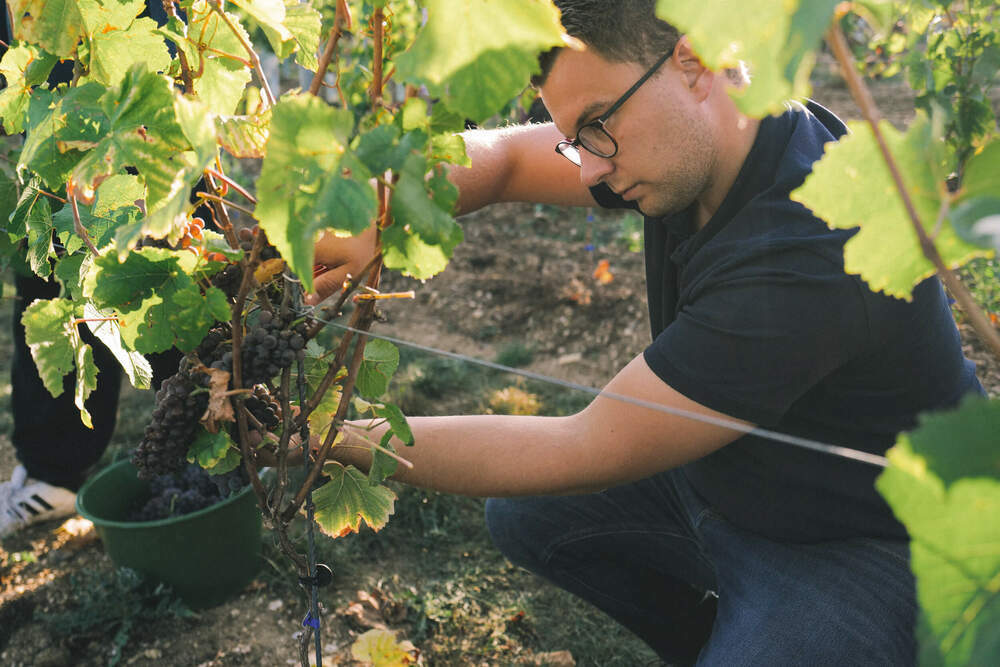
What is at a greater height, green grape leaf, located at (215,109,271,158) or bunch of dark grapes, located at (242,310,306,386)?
green grape leaf, located at (215,109,271,158)

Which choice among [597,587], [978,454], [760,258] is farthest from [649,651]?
[978,454]

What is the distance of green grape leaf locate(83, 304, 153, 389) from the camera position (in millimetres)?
1154

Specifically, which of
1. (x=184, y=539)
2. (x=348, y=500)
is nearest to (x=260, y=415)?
(x=348, y=500)

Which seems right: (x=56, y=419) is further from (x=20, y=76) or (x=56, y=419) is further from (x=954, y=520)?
(x=954, y=520)

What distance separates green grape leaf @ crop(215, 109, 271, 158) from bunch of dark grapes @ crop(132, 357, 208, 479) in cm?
31

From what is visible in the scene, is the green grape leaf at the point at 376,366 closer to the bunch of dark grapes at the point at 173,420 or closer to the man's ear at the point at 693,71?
the bunch of dark grapes at the point at 173,420

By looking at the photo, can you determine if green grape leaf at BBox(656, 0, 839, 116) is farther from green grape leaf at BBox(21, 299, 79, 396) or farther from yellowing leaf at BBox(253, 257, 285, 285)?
green grape leaf at BBox(21, 299, 79, 396)

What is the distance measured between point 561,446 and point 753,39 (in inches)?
40.0

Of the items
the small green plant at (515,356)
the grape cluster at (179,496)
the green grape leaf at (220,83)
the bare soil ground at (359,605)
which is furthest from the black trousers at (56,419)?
the small green plant at (515,356)

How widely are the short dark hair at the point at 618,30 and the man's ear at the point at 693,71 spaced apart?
2cm

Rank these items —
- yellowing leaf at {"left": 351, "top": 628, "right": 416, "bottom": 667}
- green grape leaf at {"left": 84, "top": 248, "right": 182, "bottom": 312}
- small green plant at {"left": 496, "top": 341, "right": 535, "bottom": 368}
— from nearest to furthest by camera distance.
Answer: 1. green grape leaf at {"left": 84, "top": 248, "right": 182, "bottom": 312}
2. yellowing leaf at {"left": 351, "top": 628, "right": 416, "bottom": 667}
3. small green plant at {"left": 496, "top": 341, "right": 535, "bottom": 368}

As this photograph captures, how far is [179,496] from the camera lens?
7.67ft

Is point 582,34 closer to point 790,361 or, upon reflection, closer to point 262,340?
point 790,361

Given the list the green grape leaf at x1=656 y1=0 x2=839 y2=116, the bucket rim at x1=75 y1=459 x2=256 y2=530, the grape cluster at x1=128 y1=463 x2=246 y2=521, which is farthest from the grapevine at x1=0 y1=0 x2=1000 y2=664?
the grape cluster at x1=128 y1=463 x2=246 y2=521
